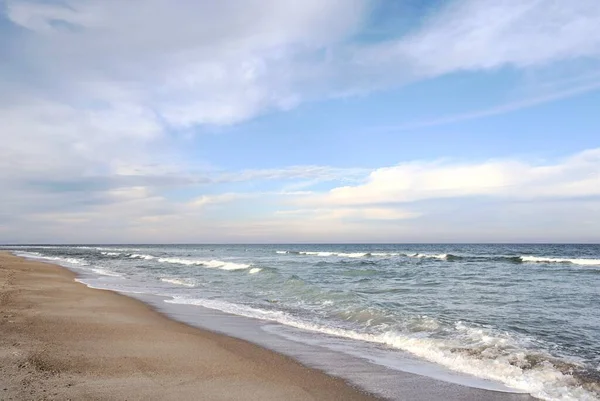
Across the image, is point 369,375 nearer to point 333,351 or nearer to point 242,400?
point 333,351

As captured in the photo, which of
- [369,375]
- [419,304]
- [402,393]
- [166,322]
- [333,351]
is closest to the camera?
[402,393]

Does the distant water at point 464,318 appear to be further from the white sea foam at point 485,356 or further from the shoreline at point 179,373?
the shoreline at point 179,373

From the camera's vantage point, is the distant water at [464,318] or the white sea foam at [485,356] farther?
the distant water at [464,318]

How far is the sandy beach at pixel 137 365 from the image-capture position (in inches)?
201

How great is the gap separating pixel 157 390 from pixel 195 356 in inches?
69.8

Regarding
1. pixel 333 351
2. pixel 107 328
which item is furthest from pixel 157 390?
pixel 107 328

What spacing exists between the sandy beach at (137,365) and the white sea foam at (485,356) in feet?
7.68

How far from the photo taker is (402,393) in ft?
18.2

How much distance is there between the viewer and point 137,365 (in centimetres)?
622

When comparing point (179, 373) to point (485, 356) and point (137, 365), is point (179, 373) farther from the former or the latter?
point (485, 356)

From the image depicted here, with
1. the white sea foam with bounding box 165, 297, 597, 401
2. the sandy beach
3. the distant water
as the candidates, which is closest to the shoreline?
the sandy beach

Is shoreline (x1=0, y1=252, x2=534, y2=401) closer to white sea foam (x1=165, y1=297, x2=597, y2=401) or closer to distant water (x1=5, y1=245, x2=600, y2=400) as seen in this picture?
white sea foam (x1=165, y1=297, x2=597, y2=401)

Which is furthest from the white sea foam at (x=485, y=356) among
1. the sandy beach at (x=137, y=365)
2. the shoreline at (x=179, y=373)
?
the sandy beach at (x=137, y=365)

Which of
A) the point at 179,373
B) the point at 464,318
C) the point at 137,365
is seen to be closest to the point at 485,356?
the point at 464,318
